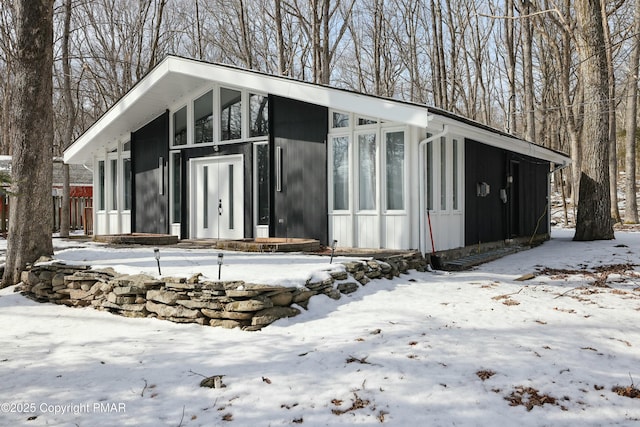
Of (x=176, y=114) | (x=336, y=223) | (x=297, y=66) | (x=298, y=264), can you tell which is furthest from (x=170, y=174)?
(x=297, y=66)

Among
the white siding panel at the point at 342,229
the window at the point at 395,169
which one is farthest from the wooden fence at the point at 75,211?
the window at the point at 395,169

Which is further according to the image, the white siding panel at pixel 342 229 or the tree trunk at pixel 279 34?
the tree trunk at pixel 279 34

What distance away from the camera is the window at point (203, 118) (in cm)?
1061

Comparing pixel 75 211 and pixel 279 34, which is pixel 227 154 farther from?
pixel 75 211

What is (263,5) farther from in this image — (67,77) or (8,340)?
(8,340)

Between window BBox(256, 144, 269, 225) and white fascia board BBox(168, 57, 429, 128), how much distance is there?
1419mm

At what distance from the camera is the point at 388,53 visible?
25078 millimetres

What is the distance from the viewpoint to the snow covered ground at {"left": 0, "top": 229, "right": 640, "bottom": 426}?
320 cm

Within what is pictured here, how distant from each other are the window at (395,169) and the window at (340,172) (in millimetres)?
795

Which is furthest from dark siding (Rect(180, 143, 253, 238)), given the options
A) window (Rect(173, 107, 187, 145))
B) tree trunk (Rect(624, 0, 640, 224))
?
tree trunk (Rect(624, 0, 640, 224))

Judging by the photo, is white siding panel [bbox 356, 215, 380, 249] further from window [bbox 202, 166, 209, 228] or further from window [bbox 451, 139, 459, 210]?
window [bbox 202, 166, 209, 228]

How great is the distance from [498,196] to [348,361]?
28.4 ft

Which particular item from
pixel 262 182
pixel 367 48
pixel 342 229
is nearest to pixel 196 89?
pixel 262 182

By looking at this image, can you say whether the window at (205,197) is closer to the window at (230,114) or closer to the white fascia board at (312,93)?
the window at (230,114)
